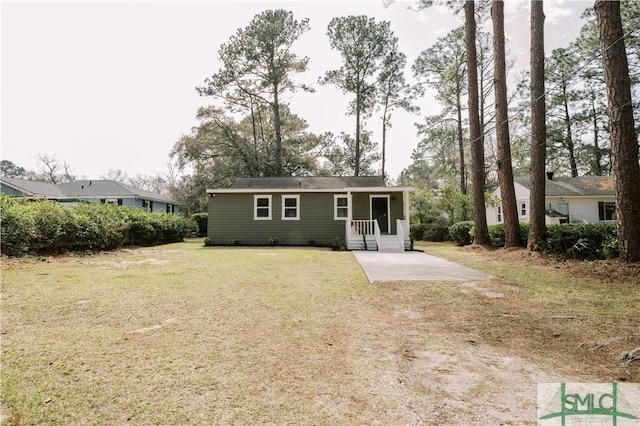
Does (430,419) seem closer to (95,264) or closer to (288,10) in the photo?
(95,264)

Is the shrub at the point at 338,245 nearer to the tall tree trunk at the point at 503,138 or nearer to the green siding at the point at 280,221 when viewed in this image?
the green siding at the point at 280,221

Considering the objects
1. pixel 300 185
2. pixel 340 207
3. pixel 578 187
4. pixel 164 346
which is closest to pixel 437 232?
pixel 578 187

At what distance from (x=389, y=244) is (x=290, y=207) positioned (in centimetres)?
528

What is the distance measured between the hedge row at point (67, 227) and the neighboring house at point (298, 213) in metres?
3.52

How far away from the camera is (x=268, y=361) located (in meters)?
2.67

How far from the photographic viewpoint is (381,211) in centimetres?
1581

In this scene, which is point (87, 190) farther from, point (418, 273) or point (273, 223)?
point (418, 273)

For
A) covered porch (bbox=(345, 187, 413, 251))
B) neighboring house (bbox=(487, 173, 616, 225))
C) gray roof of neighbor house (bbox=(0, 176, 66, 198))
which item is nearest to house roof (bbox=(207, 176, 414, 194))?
covered porch (bbox=(345, 187, 413, 251))

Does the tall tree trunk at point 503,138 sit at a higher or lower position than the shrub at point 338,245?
higher

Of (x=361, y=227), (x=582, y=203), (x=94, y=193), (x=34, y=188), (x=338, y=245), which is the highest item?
(x=34, y=188)

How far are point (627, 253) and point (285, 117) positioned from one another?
23677 millimetres

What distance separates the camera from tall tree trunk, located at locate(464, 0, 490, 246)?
12852mm

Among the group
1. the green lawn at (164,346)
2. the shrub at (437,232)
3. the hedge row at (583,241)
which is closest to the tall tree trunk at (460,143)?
the shrub at (437,232)

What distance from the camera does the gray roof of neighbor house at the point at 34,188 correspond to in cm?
2299
